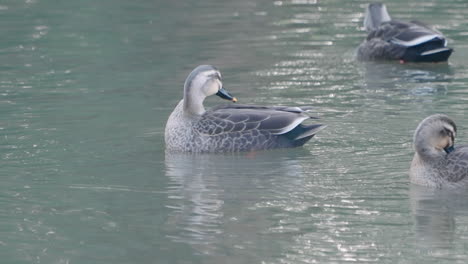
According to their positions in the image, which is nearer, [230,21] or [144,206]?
[144,206]

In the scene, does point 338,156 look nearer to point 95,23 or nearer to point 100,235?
point 100,235

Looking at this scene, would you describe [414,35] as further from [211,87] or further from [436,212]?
[436,212]

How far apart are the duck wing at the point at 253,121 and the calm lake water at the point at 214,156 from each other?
321 millimetres

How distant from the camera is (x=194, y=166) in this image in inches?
468

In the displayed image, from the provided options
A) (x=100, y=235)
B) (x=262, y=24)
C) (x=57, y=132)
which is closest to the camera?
(x=100, y=235)

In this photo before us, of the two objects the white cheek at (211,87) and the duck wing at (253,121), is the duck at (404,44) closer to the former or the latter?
the duck wing at (253,121)

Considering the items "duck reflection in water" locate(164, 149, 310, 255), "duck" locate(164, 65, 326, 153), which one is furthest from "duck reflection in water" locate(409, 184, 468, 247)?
"duck" locate(164, 65, 326, 153)

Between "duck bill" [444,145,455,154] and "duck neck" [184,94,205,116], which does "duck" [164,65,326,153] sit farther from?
"duck bill" [444,145,455,154]

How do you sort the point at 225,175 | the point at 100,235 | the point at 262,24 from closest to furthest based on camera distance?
the point at 100,235, the point at 225,175, the point at 262,24

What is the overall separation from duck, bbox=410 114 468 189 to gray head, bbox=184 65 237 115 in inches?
115

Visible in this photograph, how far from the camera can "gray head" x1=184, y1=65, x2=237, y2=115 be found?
494 inches

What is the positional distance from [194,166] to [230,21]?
1021 cm

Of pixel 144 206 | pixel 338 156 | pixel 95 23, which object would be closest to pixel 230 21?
pixel 95 23

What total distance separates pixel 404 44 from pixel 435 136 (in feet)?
23.6
